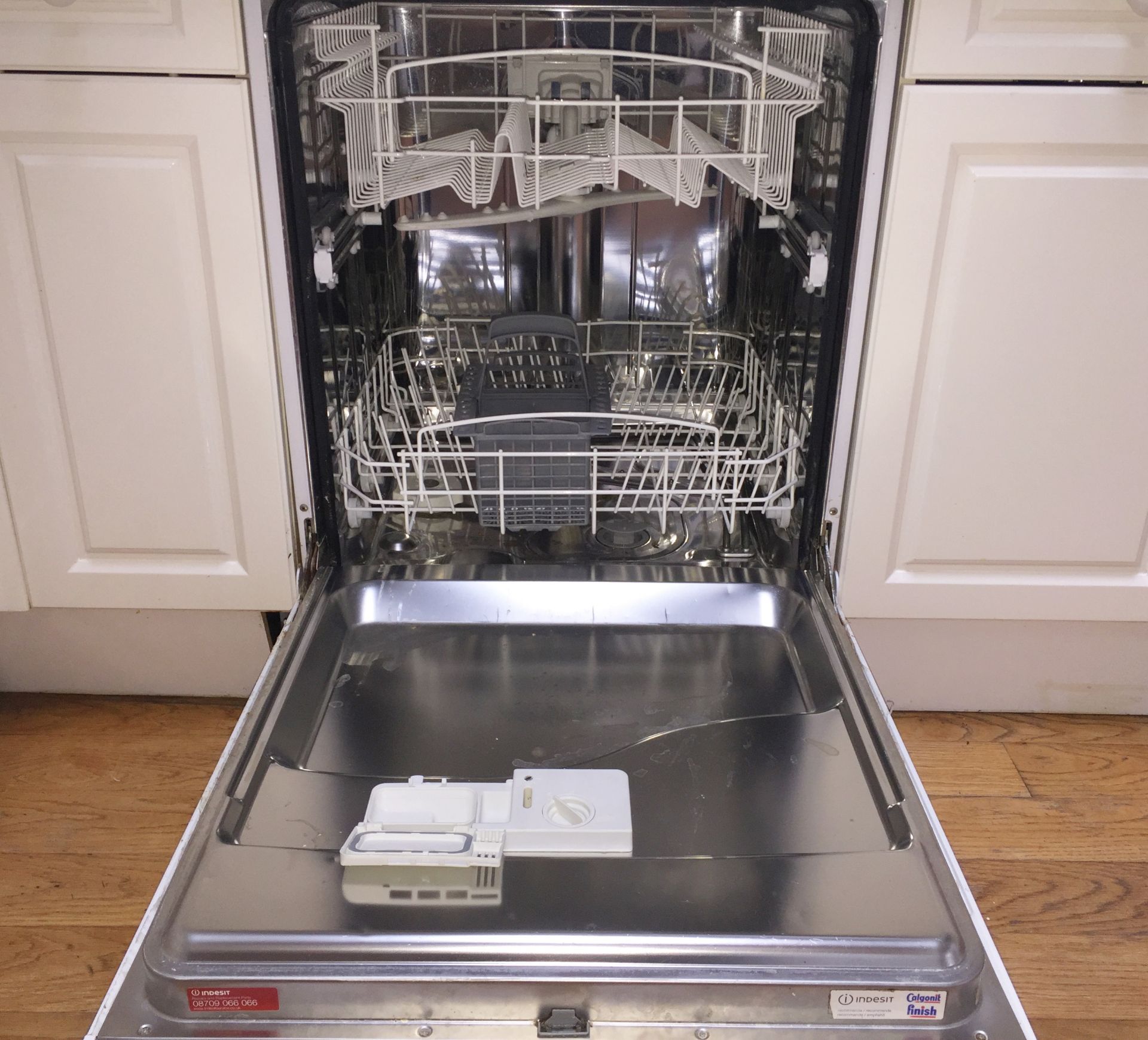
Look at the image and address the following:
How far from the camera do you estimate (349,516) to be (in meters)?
1.36

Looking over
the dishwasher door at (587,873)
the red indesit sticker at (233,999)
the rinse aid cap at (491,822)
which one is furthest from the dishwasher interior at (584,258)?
the red indesit sticker at (233,999)

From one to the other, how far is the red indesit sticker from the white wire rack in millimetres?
530

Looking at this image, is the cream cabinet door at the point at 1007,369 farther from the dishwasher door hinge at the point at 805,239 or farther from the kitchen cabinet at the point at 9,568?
the kitchen cabinet at the point at 9,568

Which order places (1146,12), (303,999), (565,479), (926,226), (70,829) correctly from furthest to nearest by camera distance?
(70,829) → (565,479) → (926,226) → (1146,12) → (303,999)

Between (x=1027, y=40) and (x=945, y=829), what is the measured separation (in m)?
0.94

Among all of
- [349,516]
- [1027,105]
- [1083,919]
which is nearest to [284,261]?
[349,516]

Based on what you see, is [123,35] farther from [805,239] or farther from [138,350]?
[805,239]

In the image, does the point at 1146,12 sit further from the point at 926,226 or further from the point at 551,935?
the point at 551,935

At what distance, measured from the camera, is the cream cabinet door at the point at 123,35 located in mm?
1081

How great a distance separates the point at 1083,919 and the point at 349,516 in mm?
1003

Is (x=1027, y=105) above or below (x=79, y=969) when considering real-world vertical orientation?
above

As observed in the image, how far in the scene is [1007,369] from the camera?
48.9 inches

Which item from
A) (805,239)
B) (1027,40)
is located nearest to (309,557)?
(805,239)

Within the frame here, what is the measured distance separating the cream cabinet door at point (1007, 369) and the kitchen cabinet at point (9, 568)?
1.04 metres
